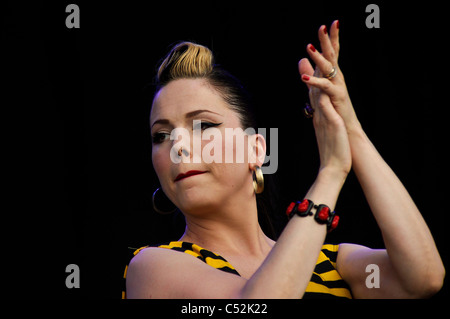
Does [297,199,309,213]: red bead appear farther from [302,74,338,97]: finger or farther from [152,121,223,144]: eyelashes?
[152,121,223,144]: eyelashes

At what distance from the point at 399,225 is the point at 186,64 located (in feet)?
3.04

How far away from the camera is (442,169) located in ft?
7.37

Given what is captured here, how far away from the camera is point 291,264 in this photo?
1174mm

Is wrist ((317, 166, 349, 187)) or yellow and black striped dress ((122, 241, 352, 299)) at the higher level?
wrist ((317, 166, 349, 187))

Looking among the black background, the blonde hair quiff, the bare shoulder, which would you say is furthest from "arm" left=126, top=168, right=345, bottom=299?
the black background

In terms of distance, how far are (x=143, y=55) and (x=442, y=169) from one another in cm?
148

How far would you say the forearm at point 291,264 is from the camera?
1152 millimetres

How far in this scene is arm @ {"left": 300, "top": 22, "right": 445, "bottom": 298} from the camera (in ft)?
4.86

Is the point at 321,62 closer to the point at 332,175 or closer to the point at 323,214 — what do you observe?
the point at 332,175

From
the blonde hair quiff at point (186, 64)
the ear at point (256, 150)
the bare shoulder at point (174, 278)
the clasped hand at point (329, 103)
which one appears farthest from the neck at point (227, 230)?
the blonde hair quiff at point (186, 64)

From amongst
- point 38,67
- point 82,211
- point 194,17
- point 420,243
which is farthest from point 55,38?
point 420,243

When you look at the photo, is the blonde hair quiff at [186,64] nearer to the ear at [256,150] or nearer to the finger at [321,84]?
the ear at [256,150]
